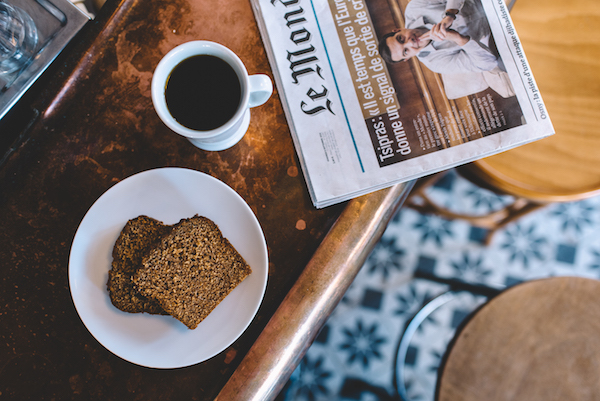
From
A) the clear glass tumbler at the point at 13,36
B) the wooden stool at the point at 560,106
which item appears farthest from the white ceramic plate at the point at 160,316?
the wooden stool at the point at 560,106

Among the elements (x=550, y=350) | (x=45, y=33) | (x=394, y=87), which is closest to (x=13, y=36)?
(x=45, y=33)

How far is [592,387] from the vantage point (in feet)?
2.53

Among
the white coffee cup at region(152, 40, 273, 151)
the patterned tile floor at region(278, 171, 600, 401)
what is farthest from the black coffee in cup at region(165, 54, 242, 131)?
the patterned tile floor at region(278, 171, 600, 401)

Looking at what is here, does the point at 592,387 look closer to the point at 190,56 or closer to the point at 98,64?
the point at 190,56

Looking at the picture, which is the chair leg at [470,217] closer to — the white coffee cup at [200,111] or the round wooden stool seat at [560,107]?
the round wooden stool seat at [560,107]

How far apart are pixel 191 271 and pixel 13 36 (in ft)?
1.49

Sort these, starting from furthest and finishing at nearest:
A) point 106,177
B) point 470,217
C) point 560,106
Answer: point 470,217
point 560,106
point 106,177

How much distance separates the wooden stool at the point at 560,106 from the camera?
2.41 ft

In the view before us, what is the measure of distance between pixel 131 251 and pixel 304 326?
0.98ft

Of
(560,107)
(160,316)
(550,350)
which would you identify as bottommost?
(550,350)

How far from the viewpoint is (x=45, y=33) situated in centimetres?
56

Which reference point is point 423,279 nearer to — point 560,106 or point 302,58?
point 560,106

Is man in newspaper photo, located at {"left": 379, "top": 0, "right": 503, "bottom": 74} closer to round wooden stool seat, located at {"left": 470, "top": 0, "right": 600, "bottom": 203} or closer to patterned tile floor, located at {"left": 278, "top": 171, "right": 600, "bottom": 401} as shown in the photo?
round wooden stool seat, located at {"left": 470, "top": 0, "right": 600, "bottom": 203}

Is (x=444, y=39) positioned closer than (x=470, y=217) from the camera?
Yes
